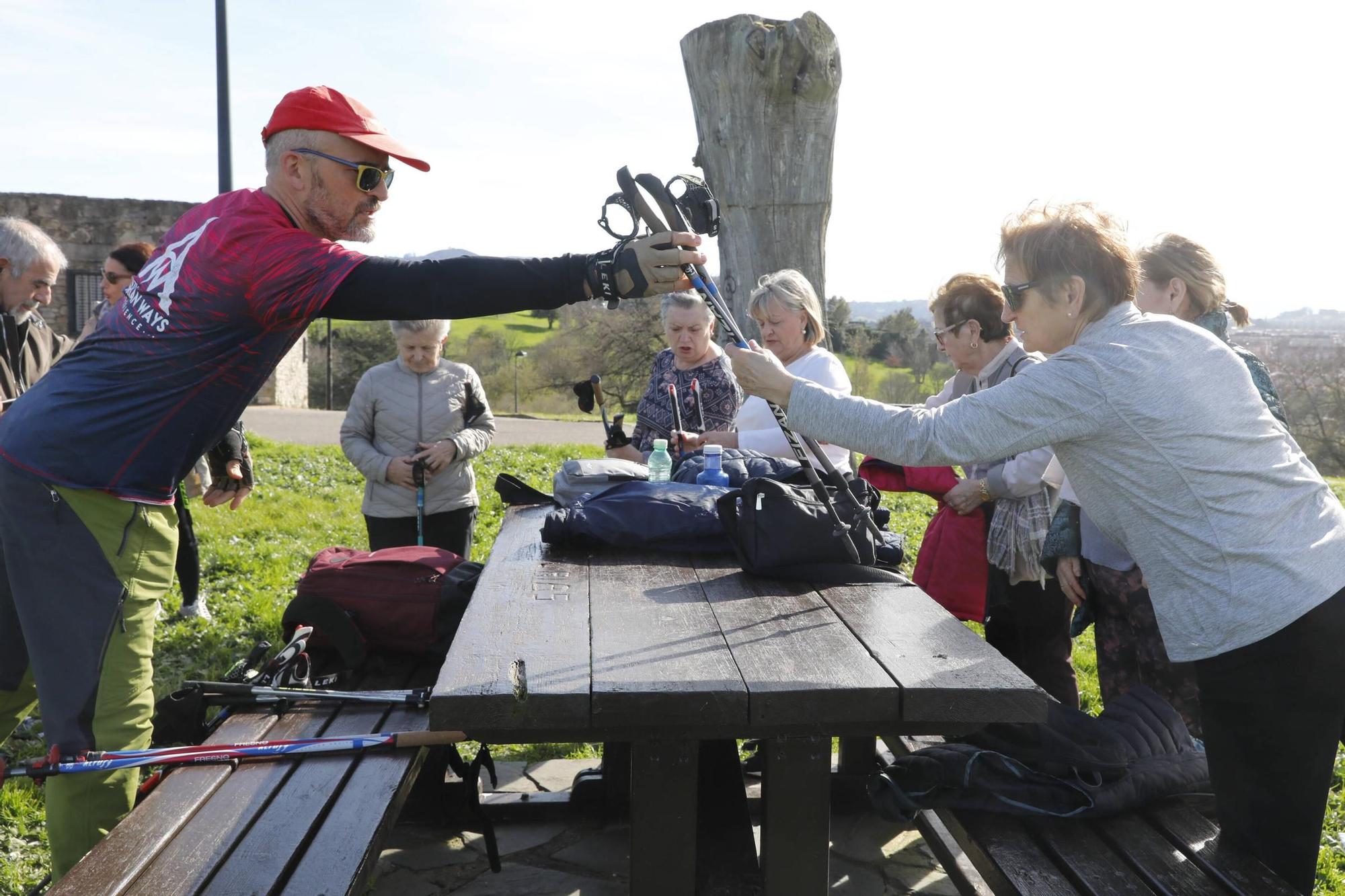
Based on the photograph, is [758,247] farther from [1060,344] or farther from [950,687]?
[950,687]

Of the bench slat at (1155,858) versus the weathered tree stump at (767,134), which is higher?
the weathered tree stump at (767,134)

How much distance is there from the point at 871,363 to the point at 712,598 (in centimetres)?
3275

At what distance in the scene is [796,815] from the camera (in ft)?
7.73

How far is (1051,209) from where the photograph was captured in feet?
8.48

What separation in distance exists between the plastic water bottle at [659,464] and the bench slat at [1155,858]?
7.12 feet

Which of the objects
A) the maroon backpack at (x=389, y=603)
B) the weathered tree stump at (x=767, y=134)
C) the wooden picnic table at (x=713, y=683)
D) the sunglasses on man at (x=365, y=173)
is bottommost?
the maroon backpack at (x=389, y=603)

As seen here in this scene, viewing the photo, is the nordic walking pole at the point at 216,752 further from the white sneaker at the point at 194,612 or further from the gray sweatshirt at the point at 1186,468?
the white sneaker at the point at 194,612

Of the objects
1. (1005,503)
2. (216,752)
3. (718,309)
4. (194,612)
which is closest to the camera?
(216,752)

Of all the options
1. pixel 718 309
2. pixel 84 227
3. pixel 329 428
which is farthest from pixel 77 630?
pixel 84 227

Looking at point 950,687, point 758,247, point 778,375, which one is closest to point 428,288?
point 778,375

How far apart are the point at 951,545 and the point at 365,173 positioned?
2404 mm

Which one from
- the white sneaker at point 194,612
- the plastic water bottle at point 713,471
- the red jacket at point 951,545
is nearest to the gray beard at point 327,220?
the plastic water bottle at point 713,471

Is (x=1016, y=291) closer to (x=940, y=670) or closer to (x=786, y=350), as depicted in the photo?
(x=940, y=670)

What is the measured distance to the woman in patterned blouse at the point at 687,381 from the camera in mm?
5062
